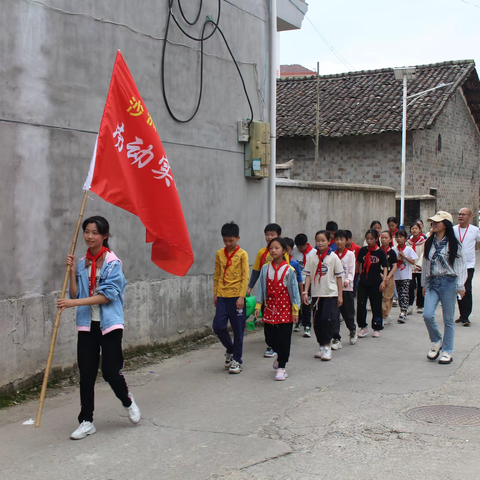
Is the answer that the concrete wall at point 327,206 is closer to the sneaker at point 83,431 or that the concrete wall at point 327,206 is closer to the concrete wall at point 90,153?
the concrete wall at point 90,153

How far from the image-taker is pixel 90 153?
281 inches

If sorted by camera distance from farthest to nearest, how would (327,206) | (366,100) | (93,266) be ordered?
(366,100) < (327,206) < (93,266)

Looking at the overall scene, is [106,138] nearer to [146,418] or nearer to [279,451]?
[146,418]

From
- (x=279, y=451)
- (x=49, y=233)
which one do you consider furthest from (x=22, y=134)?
(x=279, y=451)

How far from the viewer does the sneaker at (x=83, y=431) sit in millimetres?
Result: 5039

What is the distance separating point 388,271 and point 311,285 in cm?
266

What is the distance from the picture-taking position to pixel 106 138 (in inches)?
211

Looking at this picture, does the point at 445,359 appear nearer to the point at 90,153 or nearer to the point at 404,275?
the point at 404,275

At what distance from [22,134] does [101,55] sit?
1.51 m

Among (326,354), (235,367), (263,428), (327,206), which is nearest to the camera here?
(263,428)

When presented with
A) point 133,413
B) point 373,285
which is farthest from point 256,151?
point 133,413

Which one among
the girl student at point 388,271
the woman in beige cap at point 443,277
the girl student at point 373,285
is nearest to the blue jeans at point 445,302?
the woman in beige cap at point 443,277

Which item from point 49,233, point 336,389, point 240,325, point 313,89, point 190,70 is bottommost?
point 336,389

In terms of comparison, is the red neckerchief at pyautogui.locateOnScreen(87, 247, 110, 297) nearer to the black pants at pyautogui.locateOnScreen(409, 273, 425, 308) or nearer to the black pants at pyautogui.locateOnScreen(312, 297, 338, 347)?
the black pants at pyautogui.locateOnScreen(312, 297, 338, 347)
